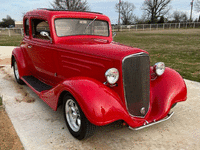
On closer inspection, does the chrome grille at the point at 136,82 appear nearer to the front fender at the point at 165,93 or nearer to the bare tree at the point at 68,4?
the front fender at the point at 165,93

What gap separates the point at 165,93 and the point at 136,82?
611mm

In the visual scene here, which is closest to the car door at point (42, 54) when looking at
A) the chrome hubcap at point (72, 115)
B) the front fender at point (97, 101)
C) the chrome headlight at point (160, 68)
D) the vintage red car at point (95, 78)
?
the vintage red car at point (95, 78)

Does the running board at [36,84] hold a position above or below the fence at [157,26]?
below

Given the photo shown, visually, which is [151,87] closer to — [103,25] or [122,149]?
[122,149]

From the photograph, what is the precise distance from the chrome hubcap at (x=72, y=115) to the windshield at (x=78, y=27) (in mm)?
1439

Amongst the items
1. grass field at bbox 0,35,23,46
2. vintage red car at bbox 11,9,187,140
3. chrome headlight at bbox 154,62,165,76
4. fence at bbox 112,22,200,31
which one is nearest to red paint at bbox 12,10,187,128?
vintage red car at bbox 11,9,187,140

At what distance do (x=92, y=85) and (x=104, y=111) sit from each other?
0.38m

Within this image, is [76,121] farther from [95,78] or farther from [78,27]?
[78,27]

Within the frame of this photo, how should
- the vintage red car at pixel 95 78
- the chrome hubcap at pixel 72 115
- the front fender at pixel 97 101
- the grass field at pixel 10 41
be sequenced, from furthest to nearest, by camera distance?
the grass field at pixel 10 41 < the chrome hubcap at pixel 72 115 < the vintage red car at pixel 95 78 < the front fender at pixel 97 101

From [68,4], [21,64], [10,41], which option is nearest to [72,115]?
[21,64]

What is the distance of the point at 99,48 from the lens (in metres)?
2.76

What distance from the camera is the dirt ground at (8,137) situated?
2.37 meters

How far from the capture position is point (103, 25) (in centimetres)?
399

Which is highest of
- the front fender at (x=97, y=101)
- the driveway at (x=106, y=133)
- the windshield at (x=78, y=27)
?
the windshield at (x=78, y=27)
